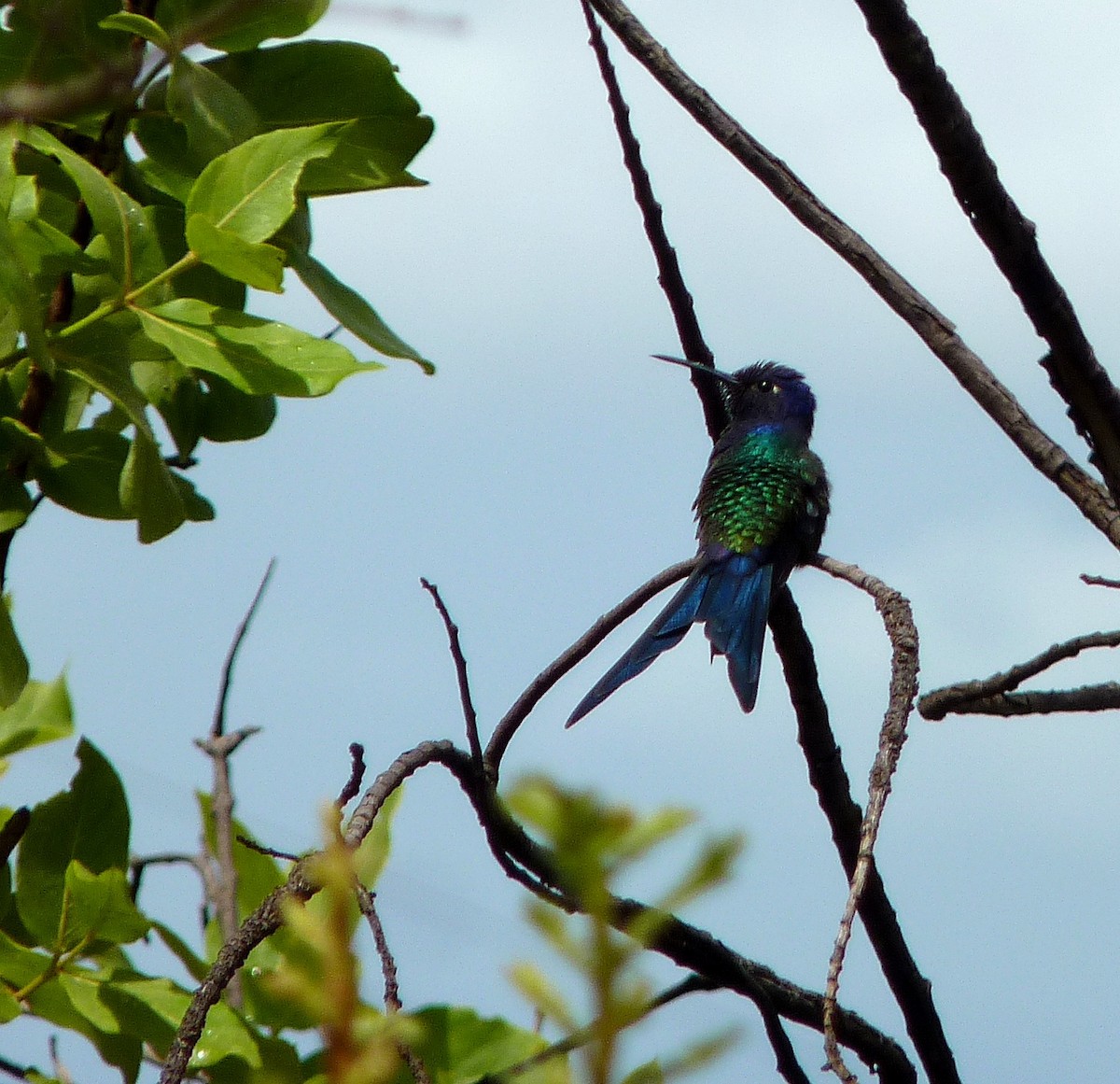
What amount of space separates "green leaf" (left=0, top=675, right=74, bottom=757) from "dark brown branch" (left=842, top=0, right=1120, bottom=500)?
137 cm

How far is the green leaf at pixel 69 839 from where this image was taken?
175 cm

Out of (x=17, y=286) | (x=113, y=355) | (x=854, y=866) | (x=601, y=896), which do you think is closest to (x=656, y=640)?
(x=854, y=866)

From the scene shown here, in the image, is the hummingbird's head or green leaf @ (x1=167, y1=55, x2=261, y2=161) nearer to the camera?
green leaf @ (x1=167, y1=55, x2=261, y2=161)

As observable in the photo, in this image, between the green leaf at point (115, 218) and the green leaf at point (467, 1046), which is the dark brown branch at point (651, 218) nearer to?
the green leaf at point (115, 218)

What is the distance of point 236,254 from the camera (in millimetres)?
1588

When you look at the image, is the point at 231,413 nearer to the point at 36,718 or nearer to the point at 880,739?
the point at 36,718

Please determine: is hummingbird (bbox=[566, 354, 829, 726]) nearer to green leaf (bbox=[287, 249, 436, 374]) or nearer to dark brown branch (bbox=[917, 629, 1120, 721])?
dark brown branch (bbox=[917, 629, 1120, 721])

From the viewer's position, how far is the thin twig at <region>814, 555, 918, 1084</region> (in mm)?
1098

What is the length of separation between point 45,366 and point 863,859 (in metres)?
1.05

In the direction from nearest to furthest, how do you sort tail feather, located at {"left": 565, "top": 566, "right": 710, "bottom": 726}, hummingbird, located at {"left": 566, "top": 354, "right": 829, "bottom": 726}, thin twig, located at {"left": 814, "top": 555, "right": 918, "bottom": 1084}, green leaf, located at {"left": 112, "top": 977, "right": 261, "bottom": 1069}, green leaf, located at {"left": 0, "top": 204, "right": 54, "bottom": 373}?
thin twig, located at {"left": 814, "top": 555, "right": 918, "bottom": 1084}
green leaf, located at {"left": 0, "top": 204, "right": 54, "bottom": 373}
green leaf, located at {"left": 112, "top": 977, "right": 261, "bottom": 1069}
tail feather, located at {"left": 565, "top": 566, "right": 710, "bottom": 726}
hummingbird, located at {"left": 566, "top": 354, "right": 829, "bottom": 726}

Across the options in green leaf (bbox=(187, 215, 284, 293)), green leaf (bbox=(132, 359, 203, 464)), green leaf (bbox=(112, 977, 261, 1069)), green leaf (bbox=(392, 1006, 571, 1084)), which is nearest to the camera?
green leaf (bbox=(187, 215, 284, 293))

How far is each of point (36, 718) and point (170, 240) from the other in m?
0.67

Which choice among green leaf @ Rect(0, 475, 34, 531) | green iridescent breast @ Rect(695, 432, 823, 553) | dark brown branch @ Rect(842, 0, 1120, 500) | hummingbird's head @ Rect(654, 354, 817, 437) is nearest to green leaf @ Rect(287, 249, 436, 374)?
green leaf @ Rect(0, 475, 34, 531)

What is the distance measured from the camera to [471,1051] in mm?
1823
